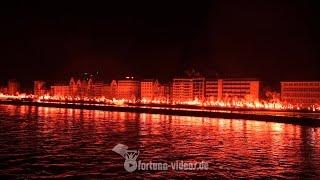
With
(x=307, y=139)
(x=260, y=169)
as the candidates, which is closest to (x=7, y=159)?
(x=260, y=169)

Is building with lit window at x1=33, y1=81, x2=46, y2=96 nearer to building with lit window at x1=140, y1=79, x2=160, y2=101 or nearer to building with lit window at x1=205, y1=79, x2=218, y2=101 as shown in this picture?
building with lit window at x1=140, y1=79, x2=160, y2=101

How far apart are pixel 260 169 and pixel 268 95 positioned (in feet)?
283

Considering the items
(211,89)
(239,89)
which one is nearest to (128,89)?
(211,89)

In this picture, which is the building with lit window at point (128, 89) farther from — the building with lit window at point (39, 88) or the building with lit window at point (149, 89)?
the building with lit window at point (39, 88)

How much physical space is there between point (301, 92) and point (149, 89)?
51071 mm

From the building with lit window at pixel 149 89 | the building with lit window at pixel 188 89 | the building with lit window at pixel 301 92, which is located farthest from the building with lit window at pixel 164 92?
the building with lit window at pixel 301 92

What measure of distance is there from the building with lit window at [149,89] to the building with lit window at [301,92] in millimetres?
42361

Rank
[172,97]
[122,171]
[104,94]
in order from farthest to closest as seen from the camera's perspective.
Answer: [104,94]
[172,97]
[122,171]

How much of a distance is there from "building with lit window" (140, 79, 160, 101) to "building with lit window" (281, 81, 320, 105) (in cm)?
4236

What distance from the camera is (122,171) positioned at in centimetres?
2067

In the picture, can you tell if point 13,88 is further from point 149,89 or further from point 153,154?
point 153,154

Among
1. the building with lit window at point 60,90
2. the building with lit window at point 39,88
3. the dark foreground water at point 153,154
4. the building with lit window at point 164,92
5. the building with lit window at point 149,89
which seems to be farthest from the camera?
the building with lit window at point 39,88

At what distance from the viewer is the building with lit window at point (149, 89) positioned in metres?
136

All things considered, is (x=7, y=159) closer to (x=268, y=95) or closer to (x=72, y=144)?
(x=72, y=144)
